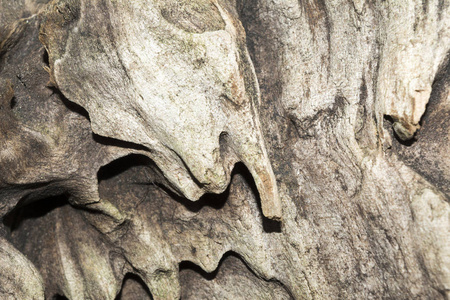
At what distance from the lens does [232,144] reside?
6.83 ft

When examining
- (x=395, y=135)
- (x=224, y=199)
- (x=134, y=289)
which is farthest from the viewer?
(x=134, y=289)

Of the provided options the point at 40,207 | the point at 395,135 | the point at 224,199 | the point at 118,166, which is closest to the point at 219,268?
the point at 224,199

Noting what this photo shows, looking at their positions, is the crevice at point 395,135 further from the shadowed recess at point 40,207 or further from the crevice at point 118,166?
the shadowed recess at point 40,207

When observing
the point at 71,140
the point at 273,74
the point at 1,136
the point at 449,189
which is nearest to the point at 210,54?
the point at 273,74

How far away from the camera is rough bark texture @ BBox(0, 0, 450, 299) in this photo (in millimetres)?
1976

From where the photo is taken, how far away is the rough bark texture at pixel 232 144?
6.48ft

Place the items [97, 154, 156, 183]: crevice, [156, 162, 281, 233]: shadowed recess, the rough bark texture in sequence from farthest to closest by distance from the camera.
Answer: [97, 154, 156, 183]: crevice < [156, 162, 281, 233]: shadowed recess < the rough bark texture

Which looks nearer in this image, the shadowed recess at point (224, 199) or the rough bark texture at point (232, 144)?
the rough bark texture at point (232, 144)

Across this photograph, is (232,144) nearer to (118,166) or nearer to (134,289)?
(118,166)

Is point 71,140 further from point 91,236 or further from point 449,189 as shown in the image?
point 449,189

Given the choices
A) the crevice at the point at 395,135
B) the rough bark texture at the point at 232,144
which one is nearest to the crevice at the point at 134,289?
the rough bark texture at the point at 232,144

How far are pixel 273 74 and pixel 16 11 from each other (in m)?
1.38

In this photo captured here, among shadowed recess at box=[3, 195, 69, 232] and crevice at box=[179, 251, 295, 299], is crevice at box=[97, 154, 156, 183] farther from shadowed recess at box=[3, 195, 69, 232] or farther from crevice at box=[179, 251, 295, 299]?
crevice at box=[179, 251, 295, 299]

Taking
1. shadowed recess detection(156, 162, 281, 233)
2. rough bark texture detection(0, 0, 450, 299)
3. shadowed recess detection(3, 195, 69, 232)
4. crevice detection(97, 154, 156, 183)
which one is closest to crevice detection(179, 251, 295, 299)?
rough bark texture detection(0, 0, 450, 299)
